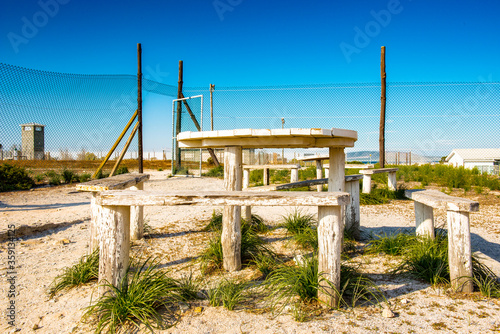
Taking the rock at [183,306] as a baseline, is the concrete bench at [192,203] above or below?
above

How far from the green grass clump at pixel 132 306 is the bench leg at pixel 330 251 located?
41.6 inches

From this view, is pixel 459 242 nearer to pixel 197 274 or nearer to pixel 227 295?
pixel 227 295

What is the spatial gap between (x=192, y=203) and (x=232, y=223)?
2.93ft

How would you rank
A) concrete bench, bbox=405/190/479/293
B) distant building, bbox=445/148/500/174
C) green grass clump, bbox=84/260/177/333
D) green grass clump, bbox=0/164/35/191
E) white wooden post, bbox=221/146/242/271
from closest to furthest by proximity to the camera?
green grass clump, bbox=84/260/177/333
concrete bench, bbox=405/190/479/293
white wooden post, bbox=221/146/242/271
green grass clump, bbox=0/164/35/191
distant building, bbox=445/148/500/174

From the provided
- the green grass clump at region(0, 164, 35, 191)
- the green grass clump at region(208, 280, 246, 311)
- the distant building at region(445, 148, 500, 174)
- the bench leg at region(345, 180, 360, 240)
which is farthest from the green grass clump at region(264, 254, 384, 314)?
the distant building at region(445, 148, 500, 174)

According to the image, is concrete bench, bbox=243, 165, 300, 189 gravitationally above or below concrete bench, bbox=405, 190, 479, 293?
above

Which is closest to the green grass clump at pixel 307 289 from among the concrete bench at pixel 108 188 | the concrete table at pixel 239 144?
the concrete table at pixel 239 144

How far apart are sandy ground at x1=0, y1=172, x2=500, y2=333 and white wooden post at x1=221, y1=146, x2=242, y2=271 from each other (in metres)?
0.15

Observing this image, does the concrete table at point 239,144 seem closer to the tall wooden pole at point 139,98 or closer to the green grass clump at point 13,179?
the tall wooden pole at point 139,98

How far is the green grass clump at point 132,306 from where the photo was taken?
195 centimetres

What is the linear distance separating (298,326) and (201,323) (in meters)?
0.61

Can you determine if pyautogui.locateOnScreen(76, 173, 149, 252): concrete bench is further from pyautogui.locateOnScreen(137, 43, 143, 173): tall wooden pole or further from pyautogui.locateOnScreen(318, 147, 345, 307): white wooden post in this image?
pyautogui.locateOnScreen(137, 43, 143, 173): tall wooden pole

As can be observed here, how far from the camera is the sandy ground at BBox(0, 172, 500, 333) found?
1965 mm

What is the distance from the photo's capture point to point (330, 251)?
85.3 inches
